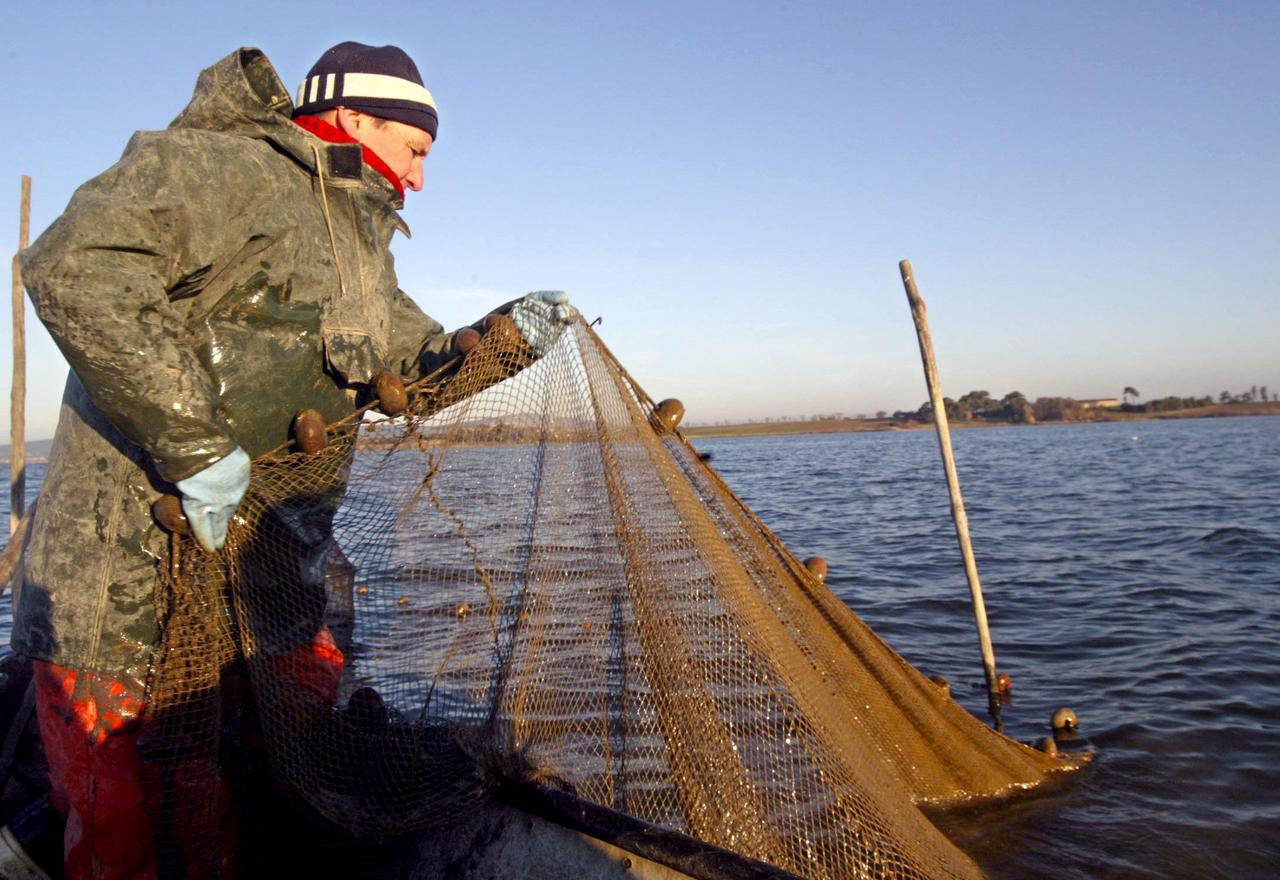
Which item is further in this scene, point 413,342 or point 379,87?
point 413,342

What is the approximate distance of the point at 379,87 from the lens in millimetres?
2805

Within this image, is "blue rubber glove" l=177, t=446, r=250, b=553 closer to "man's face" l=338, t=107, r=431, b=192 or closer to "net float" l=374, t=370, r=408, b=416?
"net float" l=374, t=370, r=408, b=416

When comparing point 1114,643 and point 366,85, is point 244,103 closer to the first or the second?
point 366,85

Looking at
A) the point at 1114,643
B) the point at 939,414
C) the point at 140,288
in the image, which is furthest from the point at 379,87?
the point at 1114,643

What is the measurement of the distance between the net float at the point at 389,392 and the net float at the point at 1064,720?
5496mm

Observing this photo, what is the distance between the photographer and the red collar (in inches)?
111

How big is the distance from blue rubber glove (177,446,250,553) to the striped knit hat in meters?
1.15

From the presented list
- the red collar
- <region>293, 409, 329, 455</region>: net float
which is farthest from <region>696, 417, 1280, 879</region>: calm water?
the red collar

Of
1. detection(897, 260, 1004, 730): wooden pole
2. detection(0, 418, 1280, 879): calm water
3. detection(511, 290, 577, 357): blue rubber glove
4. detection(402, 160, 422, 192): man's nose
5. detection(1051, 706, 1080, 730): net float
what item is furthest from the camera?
detection(897, 260, 1004, 730): wooden pole

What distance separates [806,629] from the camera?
364 cm

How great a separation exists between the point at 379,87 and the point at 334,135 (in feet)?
0.67

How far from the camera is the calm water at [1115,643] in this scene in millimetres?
4879

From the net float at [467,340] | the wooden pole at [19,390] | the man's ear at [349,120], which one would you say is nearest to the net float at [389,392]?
the net float at [467,340]

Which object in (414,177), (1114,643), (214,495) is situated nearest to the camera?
(214,495)
